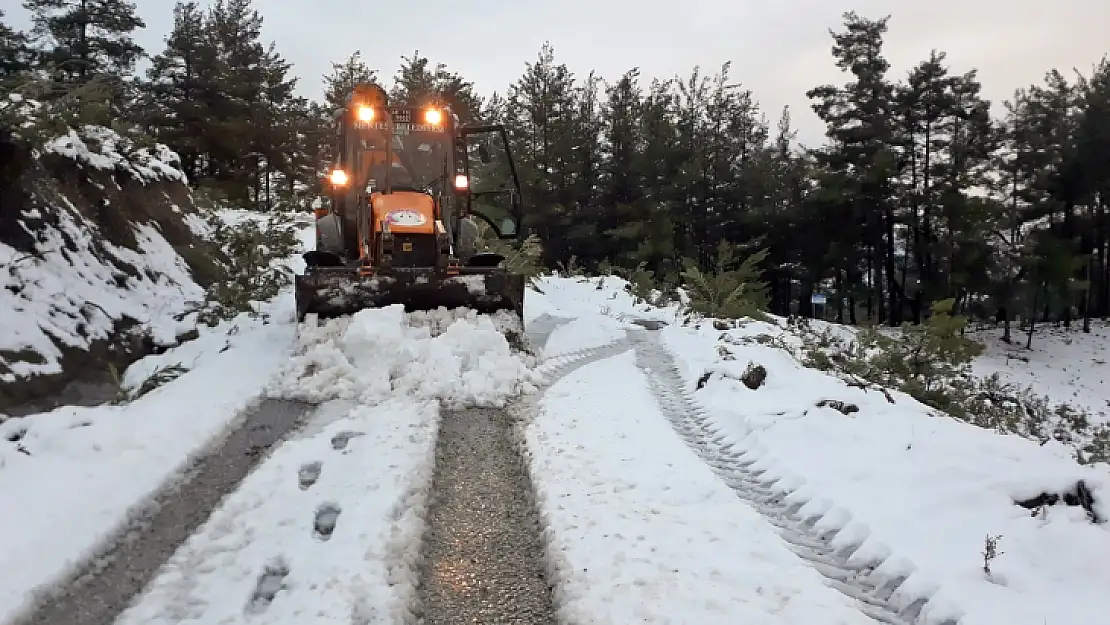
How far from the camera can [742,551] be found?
12.0 feet

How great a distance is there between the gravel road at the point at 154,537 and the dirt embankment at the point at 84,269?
8.08 ft

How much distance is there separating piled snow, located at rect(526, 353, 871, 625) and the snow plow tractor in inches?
116

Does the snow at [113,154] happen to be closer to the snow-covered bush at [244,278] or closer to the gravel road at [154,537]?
the snow-covered bush at [244,278]

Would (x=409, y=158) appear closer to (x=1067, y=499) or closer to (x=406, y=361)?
(x=406, y=361)

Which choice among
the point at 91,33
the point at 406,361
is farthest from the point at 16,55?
the point at 406,361

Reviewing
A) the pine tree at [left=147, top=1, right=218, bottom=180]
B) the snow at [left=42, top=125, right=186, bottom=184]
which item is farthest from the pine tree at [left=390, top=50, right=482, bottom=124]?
the snow at [left=42, top=125, right=186, bottom=184]

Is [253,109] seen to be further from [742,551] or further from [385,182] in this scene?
[742,551]

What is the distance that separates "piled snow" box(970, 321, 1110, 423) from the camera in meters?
24.3

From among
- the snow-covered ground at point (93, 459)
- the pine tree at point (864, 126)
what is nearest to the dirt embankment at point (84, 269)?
the snow-covered ground at point (93, 459)

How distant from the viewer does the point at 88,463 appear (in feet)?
14.9

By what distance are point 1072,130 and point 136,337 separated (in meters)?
40.9

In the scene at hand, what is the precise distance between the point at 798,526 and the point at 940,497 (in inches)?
31.1

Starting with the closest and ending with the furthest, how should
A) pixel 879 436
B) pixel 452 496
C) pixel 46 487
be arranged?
pixel 46 487
pixel 452 496
pixel 879 436

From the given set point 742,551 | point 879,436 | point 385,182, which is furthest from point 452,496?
point 385,182
